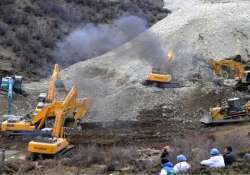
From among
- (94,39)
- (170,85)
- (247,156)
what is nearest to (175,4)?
(94,39)

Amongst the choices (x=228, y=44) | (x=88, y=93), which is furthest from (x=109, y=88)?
(x=228, y=44)

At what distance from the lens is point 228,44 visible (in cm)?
3334

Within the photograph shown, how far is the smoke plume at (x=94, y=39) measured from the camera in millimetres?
37375

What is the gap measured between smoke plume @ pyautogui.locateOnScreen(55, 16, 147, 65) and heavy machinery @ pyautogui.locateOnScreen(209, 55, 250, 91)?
29.2 feet

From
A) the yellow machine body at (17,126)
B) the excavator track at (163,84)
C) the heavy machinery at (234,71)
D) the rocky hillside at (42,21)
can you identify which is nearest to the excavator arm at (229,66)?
the heavy machinery at (234,71)

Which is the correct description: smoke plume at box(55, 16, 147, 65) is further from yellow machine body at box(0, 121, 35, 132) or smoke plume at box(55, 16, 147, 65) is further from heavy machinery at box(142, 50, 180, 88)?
yellow machine body at box(0, 121, 35, 132)

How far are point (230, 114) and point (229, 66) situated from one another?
17.8 ft

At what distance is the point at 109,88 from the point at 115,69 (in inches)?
102

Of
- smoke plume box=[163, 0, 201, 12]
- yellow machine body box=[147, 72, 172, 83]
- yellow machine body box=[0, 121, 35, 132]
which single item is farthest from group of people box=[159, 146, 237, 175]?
smoke plume box=[163, 0, 201, 12]

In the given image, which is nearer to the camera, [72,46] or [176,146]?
[176,146]

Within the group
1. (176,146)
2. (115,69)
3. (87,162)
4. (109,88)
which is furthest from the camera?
(115,69)

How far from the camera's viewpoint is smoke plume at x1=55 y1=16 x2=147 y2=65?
3738cm

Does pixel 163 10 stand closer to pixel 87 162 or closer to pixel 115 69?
pixel 115 69

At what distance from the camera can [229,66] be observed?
2983 centimetres
